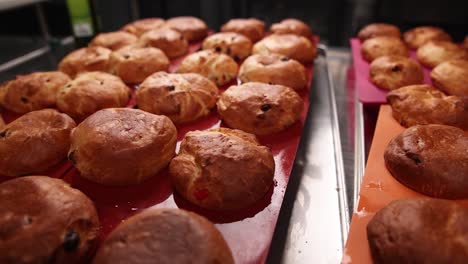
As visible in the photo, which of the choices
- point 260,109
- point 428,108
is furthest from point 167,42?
point 428,108

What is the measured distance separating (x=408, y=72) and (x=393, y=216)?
1.55 meters

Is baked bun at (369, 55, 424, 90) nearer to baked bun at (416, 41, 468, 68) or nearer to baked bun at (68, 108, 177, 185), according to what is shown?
baked bun at (416, 41, 468, 68)

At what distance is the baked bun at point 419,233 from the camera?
1.21m

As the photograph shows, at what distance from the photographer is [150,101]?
7.33 ft

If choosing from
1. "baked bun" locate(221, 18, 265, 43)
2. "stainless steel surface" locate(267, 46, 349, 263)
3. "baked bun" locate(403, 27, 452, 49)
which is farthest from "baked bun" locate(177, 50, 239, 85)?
"baked bun" locate(403, 27, 452, 49)

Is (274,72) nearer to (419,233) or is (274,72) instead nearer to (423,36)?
(419,233)

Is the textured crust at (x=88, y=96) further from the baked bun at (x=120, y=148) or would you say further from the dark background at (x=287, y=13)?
the dark background at (x=287, y=13)

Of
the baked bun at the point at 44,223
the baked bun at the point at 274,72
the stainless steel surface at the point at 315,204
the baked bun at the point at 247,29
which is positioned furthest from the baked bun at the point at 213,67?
the baked bun at the point at 44,223

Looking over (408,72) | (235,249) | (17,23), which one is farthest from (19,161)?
(17,23)

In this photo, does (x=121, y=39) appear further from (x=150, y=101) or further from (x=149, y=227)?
(x=149, y=227)

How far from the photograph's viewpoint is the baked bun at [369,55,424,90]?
8.23ft

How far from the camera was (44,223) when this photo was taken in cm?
129

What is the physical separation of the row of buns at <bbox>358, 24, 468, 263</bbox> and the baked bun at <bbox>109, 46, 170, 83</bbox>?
1.66m

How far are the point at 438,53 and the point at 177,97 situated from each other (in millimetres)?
2129
